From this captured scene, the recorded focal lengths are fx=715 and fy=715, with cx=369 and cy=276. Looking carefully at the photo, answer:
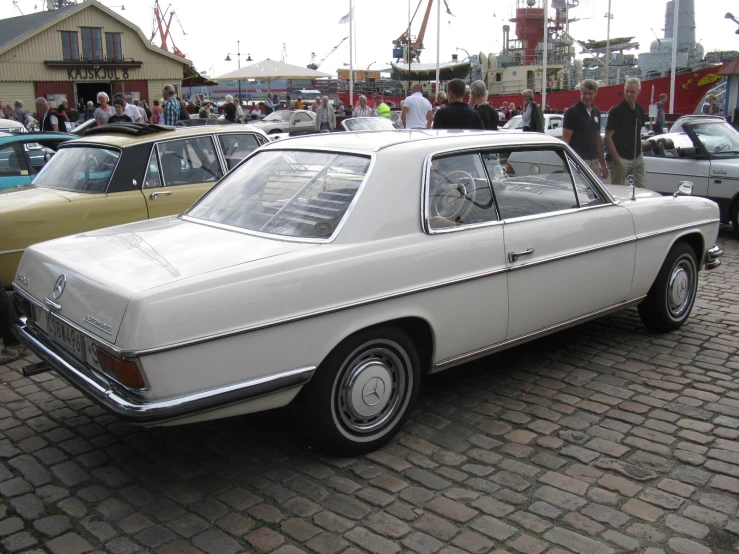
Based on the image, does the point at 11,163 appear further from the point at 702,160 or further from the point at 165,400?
the point at 702,160

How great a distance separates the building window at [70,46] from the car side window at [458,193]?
1400 inches

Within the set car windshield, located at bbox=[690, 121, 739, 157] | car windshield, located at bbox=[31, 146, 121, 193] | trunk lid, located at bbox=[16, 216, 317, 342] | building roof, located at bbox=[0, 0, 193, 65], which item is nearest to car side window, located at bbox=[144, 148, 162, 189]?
car windshield, located at bbox=[31, 146, 121, 193]

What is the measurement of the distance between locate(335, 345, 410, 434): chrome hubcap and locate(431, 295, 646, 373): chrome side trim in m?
0.27

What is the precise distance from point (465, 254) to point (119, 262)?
177cm

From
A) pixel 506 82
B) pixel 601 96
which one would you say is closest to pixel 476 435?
pixel 601 96

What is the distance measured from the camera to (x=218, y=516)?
124 inches

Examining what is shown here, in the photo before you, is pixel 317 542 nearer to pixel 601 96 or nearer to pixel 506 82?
pixel 601 96

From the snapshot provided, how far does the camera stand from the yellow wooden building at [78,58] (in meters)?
33.4

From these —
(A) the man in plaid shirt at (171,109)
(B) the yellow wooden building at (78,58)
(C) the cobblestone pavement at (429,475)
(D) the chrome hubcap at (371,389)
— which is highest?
(B) the yellow wooden building at (78,58)

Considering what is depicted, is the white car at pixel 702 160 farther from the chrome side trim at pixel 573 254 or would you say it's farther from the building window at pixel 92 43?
the building window at pixel 92 43

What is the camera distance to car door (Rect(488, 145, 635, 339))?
13.8 feet

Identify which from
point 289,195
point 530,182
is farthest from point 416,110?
point 289,195

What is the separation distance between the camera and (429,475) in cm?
349

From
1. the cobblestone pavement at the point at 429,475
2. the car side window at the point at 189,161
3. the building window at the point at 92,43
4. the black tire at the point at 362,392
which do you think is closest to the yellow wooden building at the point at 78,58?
the building window at the point at 92,43
